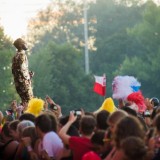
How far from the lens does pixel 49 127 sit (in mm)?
13617

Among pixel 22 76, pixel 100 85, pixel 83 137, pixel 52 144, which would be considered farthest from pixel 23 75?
pixel 83 137

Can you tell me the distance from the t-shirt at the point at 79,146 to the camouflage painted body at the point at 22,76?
978 cm

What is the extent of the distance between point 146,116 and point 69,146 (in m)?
2.98

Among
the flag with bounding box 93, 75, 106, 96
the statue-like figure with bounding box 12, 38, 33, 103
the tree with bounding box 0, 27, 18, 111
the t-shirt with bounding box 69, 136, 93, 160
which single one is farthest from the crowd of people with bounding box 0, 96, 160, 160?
the tree with bounding box 0, 27, 18, 111

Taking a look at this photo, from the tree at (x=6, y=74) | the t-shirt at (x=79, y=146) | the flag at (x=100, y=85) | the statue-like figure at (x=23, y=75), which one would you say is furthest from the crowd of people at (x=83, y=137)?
the tree at (x=6, y=74)

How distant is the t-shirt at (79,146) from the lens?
41.6ft

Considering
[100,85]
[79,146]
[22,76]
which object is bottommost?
[100,85]

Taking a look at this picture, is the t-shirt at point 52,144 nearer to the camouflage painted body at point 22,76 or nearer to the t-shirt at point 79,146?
the t-shirt at point 79,146

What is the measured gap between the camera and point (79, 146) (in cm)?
1277

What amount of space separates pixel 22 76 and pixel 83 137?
9.94 meters

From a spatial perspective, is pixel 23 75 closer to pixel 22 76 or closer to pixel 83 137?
pixel 22 76

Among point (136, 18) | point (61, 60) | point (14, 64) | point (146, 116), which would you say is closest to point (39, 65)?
point (61, 60)

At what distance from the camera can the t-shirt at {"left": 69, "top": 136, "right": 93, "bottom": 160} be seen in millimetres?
12672

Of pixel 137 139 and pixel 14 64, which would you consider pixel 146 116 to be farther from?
pixel 14 64
